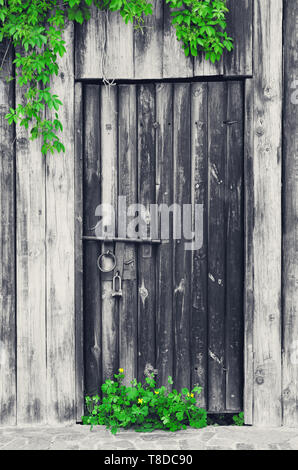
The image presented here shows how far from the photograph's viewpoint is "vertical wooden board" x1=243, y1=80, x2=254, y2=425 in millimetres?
4070

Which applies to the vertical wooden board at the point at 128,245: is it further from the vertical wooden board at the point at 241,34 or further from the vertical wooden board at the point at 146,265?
the vertical wooden board at the point at 241,34

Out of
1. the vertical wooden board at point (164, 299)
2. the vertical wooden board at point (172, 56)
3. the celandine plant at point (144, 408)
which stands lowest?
the celandine plant at point (144, 408)

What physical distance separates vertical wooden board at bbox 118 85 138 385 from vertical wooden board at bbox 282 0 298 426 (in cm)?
115

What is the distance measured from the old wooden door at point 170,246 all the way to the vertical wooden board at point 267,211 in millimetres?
158

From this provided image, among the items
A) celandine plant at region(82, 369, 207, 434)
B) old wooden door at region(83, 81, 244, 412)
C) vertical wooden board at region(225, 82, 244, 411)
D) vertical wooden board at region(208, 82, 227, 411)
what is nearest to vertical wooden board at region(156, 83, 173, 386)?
old wooden door at region(83, 81, 244, 412)

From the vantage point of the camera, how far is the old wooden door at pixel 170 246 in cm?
416

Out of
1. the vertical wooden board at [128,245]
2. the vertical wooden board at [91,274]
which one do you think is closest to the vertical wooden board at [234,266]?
the vertical wooden board at [128,245]

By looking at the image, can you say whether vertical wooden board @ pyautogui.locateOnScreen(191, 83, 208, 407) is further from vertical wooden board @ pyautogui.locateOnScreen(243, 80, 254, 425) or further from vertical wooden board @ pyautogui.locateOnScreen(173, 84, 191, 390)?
vertical wooden board @ pyautogui.locateOnScreen(243, 80, 254, 425)

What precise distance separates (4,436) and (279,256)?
2409 millimetres

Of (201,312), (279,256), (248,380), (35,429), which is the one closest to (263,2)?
(279,256)

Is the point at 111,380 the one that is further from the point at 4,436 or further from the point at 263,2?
the point at 263,2

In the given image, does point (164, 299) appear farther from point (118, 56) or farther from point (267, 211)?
point (118, 56)

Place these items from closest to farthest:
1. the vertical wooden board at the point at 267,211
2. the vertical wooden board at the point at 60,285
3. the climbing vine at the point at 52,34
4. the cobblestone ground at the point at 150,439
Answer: the cobblestone ground at the point at 150,439
the climbing vine at the point at 52,34
the vertical wooden board at the point at 267,211
the vertical wooden board at the point at 60,285

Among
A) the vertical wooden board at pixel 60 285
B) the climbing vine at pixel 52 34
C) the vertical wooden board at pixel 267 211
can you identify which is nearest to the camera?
the climbing vine at pixel 52 34
